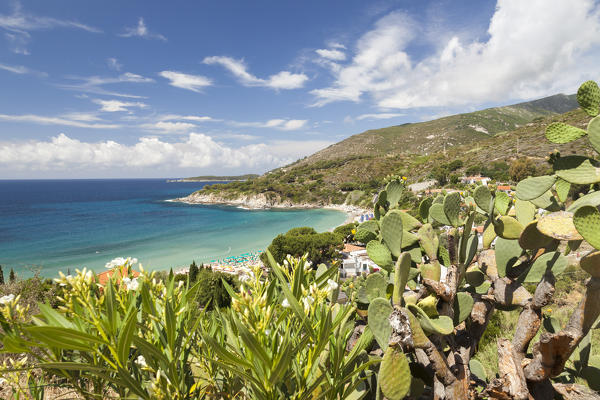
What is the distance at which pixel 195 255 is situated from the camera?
30.9 metres

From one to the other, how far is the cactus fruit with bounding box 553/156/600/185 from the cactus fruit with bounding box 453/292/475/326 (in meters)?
0.80

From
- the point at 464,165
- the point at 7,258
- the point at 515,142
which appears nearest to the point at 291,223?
the point at 464,165

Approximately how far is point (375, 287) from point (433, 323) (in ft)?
1.48

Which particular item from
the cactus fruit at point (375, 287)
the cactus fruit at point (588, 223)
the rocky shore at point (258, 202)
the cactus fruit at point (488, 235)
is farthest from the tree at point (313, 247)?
the rocky shore at point (258, 202)

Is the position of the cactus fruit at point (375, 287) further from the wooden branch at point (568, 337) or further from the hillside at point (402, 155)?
the hillside at point (402, 155)

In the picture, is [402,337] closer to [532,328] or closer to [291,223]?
[532,328]

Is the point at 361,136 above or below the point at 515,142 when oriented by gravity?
above

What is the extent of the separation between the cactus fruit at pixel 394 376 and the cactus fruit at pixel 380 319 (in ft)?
0.38

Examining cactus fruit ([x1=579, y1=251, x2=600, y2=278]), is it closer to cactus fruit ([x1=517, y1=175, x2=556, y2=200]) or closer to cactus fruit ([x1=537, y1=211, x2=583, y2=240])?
cactus fruit ([x1=537, y1=211, x2=583, y2=240])

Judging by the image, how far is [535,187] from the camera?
59.2 inches

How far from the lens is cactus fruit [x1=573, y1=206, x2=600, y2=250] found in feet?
3.64

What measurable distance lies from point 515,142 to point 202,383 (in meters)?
61.3

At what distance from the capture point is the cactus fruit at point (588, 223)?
1.11m

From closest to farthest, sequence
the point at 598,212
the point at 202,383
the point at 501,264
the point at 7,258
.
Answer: the point at 598,212 → the point at 202,383 → the point at 501,264 → the point at 7,258
